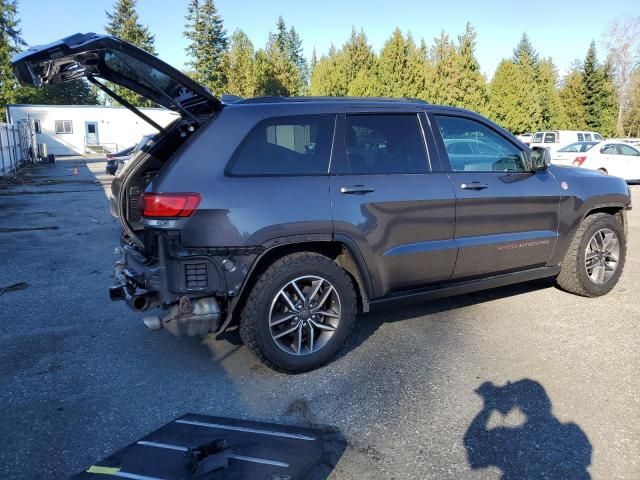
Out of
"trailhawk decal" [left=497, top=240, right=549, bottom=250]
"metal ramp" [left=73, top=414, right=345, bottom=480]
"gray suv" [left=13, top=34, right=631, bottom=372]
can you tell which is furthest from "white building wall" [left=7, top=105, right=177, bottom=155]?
"metal ramp" [left=73, top=414, right=345, bottom=480]

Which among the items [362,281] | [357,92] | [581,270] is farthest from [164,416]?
[357,92]

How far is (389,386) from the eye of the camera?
349 cm

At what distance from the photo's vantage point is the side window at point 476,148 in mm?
4262

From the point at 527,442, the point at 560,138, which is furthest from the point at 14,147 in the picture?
the point at 527,442

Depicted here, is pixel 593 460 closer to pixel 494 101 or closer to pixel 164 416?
pixel 164 416

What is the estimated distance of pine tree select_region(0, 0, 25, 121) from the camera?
157ft

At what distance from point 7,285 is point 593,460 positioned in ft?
20.0

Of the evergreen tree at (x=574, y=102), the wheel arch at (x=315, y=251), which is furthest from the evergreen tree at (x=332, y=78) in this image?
the wheel arch at (x=315, y=251)

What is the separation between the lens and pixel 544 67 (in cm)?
5269

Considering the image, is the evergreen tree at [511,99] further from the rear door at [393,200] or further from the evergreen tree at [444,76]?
the rear door at [393,200]

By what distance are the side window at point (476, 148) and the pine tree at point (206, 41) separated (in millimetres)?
54468

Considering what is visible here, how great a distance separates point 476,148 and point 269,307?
241 cm

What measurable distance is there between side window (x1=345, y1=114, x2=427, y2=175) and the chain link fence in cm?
2117

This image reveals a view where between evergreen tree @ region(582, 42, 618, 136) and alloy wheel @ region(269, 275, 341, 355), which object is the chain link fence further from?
evergreen tree @ region(582, 42, 618, 136)
